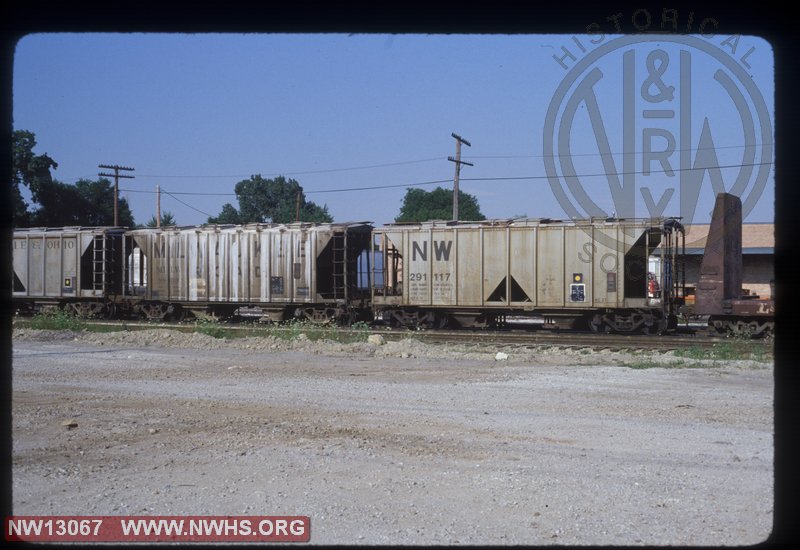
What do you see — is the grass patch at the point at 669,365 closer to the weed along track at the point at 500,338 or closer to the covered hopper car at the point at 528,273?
the weed along track at the point at 500,338

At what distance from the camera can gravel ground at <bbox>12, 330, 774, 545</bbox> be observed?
17.7ft

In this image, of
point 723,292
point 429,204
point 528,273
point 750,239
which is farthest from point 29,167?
point 429,204

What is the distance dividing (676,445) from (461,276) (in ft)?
44.9

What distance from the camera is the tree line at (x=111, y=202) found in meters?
37.0

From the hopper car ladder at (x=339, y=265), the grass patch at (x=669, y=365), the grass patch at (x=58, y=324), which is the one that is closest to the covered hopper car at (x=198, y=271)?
the hopper car ladder at (x=339, y=265)

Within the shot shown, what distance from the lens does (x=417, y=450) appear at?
7289 millimetres

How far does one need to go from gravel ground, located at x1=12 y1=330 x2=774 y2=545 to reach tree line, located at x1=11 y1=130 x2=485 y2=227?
234 inches

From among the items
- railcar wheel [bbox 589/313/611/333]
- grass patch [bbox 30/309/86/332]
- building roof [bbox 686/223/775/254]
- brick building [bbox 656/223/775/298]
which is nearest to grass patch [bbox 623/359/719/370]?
railcar wheel [bbox 589/313/611/333]

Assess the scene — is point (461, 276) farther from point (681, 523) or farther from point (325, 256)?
point (681, 523)

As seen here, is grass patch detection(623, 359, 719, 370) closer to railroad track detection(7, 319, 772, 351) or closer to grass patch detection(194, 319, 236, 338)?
railroad track detection(7, 319, 772, 351)

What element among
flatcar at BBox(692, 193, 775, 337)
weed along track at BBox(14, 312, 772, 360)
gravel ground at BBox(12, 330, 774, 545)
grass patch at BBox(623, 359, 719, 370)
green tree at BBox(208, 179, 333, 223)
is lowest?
gravel ground at BBox(12, 330, 774, 545)

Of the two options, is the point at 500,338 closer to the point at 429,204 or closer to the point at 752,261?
the point at 752,261

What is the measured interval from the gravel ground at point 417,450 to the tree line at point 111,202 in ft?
19.5

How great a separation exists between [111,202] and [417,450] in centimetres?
5555
